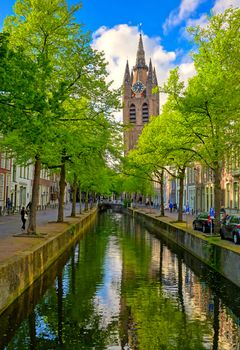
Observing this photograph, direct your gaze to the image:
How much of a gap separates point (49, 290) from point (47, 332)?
463 cm

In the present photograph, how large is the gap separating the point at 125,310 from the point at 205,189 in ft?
166

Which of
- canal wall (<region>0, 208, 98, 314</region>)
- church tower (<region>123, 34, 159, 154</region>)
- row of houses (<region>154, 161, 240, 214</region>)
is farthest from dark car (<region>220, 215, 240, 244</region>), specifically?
church tower (<region>123, 34, 159, 154</region>)

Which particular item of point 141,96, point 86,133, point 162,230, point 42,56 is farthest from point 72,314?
point 141,96

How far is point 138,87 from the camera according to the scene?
552 feet

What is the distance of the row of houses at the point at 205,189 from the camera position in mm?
50344

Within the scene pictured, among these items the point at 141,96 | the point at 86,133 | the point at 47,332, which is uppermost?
the point at 141,96

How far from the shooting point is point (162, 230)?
39750 mm

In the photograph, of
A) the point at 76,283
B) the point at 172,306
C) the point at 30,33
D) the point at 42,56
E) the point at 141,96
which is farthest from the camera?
the point at 141,96

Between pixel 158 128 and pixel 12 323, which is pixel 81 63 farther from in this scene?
pixel 158 128

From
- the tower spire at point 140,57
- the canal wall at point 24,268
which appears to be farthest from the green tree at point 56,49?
the tower spire at point 140,57

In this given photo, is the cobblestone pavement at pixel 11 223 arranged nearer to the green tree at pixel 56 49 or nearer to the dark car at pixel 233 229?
the green tree at pixel 56 49

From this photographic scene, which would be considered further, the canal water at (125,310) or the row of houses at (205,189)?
the row of houses at (205,189)

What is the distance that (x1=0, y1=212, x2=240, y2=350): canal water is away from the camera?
1014 cm

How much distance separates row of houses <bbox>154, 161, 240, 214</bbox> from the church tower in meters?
77.5
